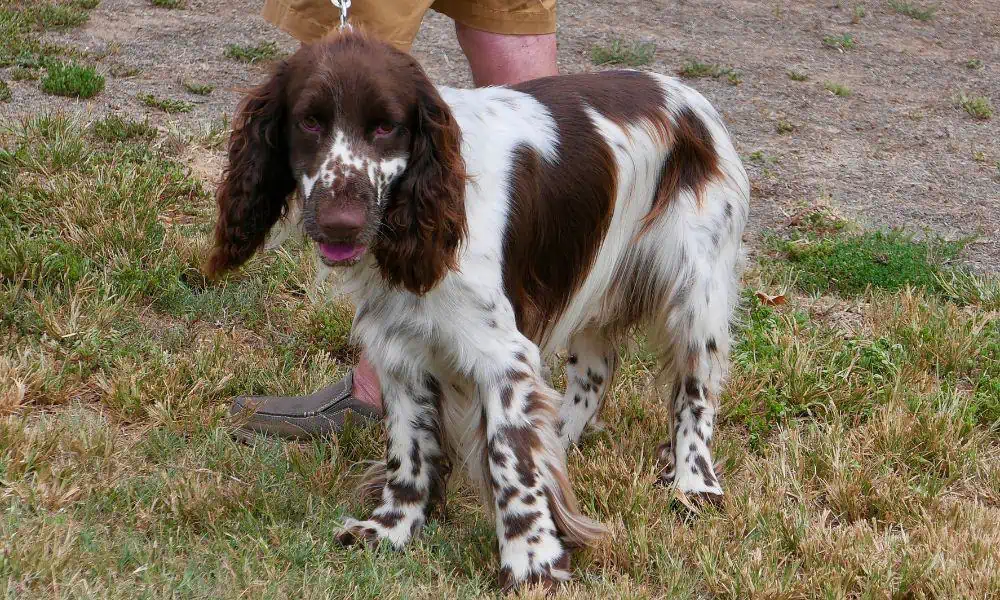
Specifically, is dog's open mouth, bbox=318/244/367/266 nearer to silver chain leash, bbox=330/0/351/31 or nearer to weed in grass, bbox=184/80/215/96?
silver chain leash, bbox=330/0/351/31

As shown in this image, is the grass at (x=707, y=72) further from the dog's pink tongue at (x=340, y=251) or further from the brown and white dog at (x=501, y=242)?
the dog's pink tongue at (x=340, y=251)

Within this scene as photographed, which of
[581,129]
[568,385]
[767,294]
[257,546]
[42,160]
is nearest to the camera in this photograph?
[257,546]

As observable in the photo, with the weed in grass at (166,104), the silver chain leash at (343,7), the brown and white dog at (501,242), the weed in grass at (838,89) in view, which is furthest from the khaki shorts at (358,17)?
the weed in grass at (838,89)

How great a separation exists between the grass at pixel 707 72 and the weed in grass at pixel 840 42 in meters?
1.47

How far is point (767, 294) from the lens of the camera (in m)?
4.65

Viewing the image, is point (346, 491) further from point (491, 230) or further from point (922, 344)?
point (922, 344)

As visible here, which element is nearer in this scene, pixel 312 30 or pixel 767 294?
pixel 312 30

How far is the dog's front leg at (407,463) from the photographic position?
315cm

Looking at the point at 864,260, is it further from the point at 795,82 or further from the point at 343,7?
the point at 795,82

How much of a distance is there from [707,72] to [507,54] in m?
3.88

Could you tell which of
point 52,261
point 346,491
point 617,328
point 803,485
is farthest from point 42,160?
point 803,485

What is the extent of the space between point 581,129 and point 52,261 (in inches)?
93.3

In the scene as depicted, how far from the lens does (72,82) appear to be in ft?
19.6

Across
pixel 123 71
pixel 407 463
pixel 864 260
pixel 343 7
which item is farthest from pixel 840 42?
pixel 407 463
